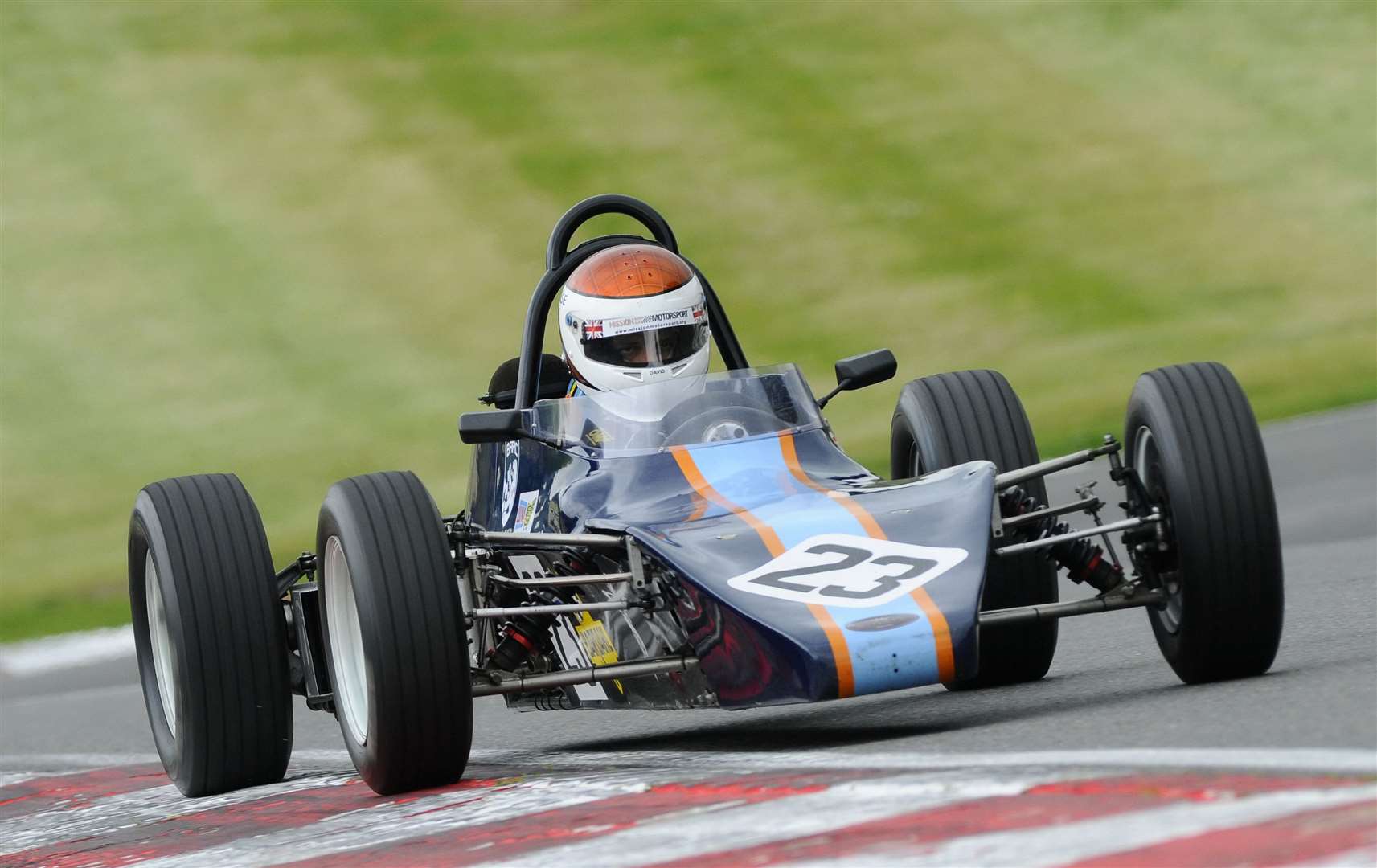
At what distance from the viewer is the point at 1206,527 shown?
600cm

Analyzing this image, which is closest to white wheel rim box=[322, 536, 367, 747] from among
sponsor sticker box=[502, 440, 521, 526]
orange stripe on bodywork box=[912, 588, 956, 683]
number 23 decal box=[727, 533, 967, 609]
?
sponsor sticker box=[502, 440, 521, 526]

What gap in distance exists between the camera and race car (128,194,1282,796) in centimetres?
572

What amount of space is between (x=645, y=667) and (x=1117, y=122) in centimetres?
2370

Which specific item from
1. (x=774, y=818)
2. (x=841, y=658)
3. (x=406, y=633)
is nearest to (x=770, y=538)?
(x=841, y=658)

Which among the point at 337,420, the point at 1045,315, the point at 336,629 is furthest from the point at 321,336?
the point at 336,629

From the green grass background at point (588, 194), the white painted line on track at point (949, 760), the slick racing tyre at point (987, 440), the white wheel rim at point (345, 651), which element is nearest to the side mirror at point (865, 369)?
the slick racing tyre at point (987, 440)

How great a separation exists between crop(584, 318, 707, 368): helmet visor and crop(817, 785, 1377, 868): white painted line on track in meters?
3.69

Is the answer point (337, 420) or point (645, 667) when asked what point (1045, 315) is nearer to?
point (337, 420)

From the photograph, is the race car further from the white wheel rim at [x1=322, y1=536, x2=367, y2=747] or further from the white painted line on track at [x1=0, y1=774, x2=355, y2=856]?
the white painted line on track at [x1=0, y1=774, x2=355, y2=856]

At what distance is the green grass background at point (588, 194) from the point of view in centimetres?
2061

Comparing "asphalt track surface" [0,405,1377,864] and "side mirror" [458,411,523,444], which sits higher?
"side mirror" [458,411,523,444]

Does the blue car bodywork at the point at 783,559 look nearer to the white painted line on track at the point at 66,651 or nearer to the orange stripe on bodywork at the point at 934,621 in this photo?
the orange stripe on bodywork at the point at 934,621

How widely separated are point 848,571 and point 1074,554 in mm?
1065

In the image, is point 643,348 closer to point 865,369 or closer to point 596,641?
point 865,369
